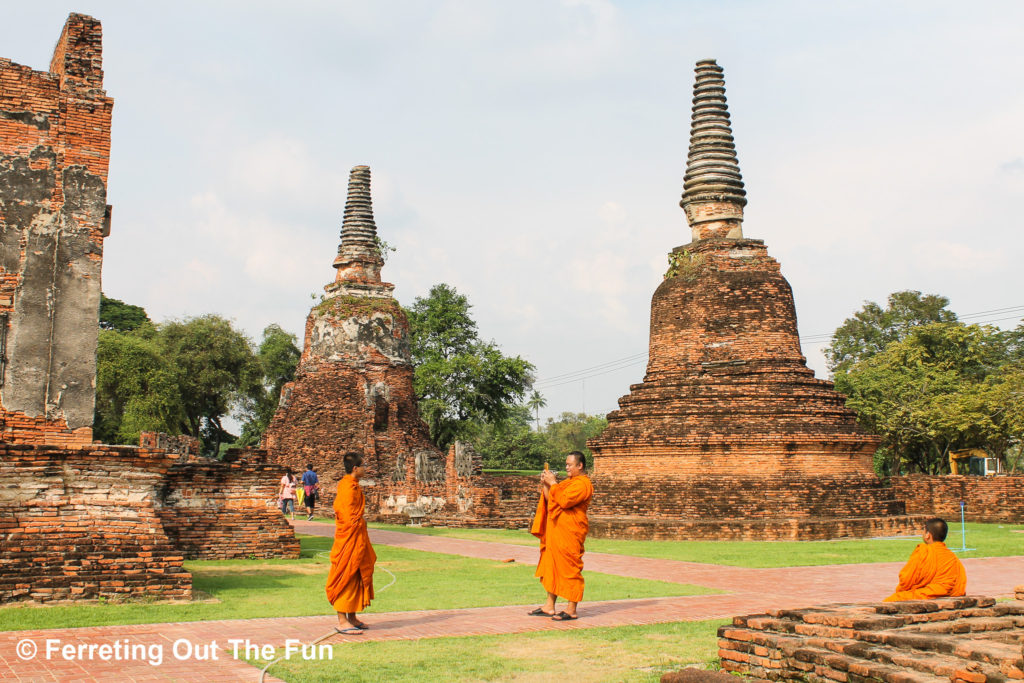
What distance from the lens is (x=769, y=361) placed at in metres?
18.7

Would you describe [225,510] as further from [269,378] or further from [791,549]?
[269,378]

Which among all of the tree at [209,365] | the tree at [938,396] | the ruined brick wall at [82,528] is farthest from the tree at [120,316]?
the ruined brick wall at [82,528]

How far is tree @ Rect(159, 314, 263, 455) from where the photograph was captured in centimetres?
4378

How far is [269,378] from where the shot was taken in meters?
48.1

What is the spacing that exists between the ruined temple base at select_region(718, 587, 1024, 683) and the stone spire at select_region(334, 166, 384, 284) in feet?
89.9

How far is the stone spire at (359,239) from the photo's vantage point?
105 ft

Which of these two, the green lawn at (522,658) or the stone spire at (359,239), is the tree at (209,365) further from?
the green lawn at (522,658)

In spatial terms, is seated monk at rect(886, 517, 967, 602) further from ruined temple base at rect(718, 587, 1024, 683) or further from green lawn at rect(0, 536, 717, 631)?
green lawn at rect(0, 536, 717, 631)

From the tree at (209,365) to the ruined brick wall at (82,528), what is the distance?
114 ft

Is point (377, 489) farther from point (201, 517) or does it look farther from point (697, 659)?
point (697, 659)

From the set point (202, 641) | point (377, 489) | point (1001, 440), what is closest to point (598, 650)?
point (202, 641)

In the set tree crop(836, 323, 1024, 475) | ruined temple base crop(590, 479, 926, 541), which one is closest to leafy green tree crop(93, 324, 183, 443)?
ruined temple base crop(590, 479, 926, 541)

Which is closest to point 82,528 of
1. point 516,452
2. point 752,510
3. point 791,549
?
point 791,549

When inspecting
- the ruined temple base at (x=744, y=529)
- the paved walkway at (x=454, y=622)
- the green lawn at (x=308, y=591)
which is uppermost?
the ruined temple base at (x=744, y=529)
